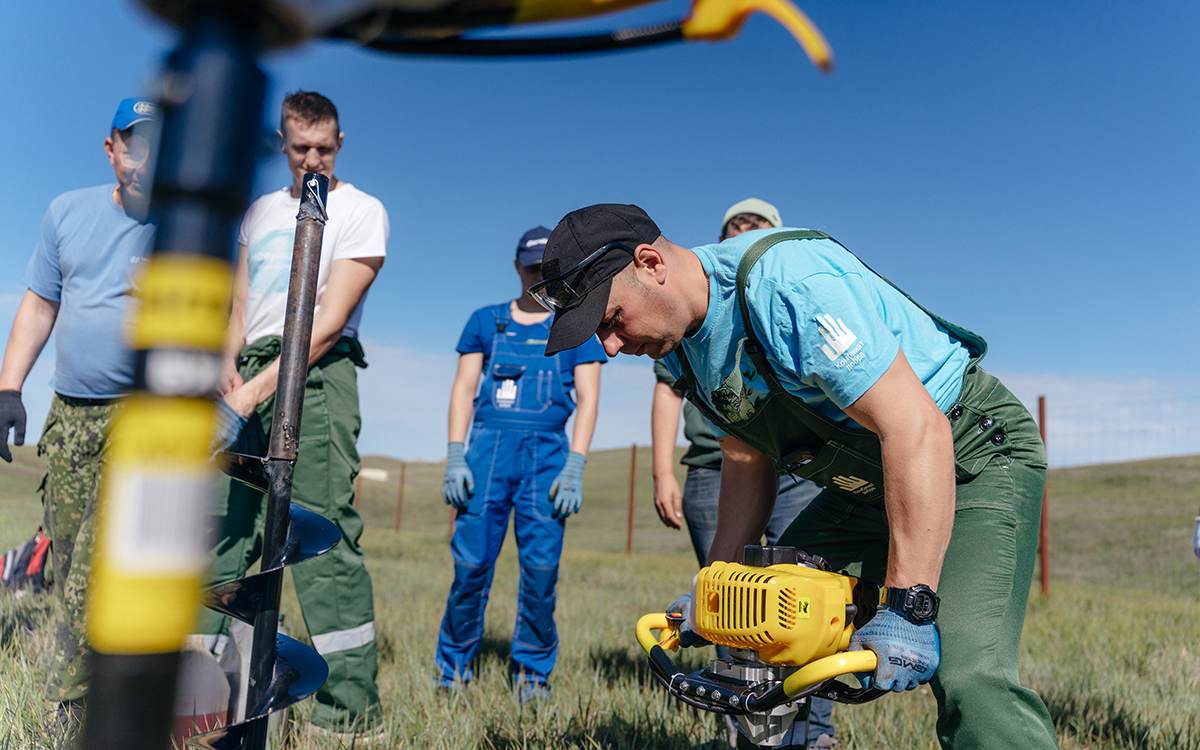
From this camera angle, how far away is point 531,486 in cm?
402

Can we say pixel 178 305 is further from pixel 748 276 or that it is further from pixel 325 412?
pixel 325 412

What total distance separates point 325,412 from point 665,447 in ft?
6.00

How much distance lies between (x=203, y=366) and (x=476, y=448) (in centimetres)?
371

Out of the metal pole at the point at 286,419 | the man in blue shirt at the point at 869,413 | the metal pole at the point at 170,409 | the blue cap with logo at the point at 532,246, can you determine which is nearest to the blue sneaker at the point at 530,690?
the man in blue shirt at the point at 869,413

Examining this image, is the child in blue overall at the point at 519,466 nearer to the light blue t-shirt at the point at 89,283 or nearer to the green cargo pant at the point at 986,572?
the light blue t-shirt at the point at 89,283

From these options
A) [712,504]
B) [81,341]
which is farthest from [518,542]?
[81,341]

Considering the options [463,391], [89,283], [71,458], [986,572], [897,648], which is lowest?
[897,648]

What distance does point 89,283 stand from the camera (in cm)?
317

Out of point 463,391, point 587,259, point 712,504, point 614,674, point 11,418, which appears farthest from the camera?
point 463,391

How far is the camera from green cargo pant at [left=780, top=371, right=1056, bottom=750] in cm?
168

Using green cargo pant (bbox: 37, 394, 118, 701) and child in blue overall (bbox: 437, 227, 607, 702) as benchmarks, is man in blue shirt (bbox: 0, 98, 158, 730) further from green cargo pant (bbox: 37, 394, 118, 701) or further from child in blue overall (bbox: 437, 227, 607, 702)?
child in blue overall (bbox: 437, 227, 607, 702)

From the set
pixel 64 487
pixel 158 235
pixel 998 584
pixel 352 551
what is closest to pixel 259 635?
pixel 352 551

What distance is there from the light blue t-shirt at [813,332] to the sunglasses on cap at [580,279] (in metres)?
0.28

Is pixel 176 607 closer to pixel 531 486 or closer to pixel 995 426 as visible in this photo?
pixel 995 426
